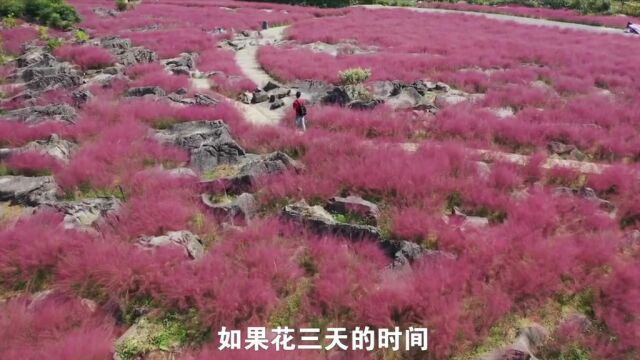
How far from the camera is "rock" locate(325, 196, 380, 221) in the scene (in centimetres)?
880

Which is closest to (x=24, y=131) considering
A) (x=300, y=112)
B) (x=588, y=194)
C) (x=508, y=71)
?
(x=300, y=112)

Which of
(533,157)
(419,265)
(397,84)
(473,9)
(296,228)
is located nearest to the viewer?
(419,265)

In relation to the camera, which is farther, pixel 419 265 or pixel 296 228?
pixel 296 228

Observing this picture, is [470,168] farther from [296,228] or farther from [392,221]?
[296,228]

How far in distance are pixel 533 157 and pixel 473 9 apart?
48235 mm

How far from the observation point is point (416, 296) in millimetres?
6258

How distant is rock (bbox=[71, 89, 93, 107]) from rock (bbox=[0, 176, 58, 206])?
674 centimetres

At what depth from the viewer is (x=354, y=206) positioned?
29.4 ft

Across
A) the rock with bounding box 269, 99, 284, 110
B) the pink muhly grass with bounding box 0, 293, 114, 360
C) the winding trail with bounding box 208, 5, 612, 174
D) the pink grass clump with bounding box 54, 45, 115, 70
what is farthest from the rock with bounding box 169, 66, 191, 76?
the pink muhly grass with bounding box 0, 293, 114, 360

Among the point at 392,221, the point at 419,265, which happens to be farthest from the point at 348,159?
the point at 419,265

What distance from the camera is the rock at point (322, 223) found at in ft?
26.0

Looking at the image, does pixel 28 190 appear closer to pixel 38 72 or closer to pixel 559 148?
pixel 38 72

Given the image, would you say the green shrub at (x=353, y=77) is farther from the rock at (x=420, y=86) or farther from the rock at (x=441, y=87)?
the rock at (x=441, y=87)

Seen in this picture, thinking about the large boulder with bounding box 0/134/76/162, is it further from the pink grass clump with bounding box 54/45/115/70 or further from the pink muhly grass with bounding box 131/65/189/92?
the pink grass clump with bounding box 54/45/115/70
